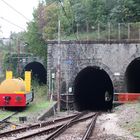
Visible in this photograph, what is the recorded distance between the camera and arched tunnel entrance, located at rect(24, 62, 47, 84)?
58.0m

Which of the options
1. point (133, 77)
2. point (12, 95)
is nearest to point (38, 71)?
point (133, 77)

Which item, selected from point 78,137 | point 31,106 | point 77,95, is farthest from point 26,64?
point 78,137

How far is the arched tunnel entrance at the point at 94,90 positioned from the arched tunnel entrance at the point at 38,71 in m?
11.6

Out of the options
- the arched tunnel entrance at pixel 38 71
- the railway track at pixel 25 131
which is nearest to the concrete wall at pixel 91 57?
the railway track at pixel 25 131

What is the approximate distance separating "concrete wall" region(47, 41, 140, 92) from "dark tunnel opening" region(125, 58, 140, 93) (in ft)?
3.36

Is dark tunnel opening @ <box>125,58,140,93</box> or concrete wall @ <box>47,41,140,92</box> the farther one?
dark tunnel opening @ <box>125,58,140,93</box>

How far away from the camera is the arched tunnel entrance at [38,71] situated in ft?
190

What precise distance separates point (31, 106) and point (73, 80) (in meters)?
8.07

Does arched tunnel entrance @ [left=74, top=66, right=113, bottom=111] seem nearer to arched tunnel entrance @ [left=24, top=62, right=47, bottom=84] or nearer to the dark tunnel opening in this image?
the dark tunnel opening

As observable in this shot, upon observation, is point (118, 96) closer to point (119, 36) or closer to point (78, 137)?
point (119, 36)

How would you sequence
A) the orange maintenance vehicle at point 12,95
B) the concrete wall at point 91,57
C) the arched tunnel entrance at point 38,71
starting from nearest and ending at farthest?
the orange maintenance vehicle at point 12,95 < the concrete wall at point 91,57 < the arched tunnel entrance at point 38,71

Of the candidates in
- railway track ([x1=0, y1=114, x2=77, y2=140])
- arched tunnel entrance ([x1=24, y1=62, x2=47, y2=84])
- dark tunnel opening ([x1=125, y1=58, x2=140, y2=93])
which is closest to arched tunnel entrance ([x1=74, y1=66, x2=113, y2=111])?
dark tunnel opening ([x1=125, y1=58, x2=140, y2=93])

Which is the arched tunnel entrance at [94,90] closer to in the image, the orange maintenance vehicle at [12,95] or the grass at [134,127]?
the orange maintenance vehicle at [12,95]

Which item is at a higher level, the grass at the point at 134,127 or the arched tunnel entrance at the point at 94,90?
the arched tunnel entrance at the point at 94,90
